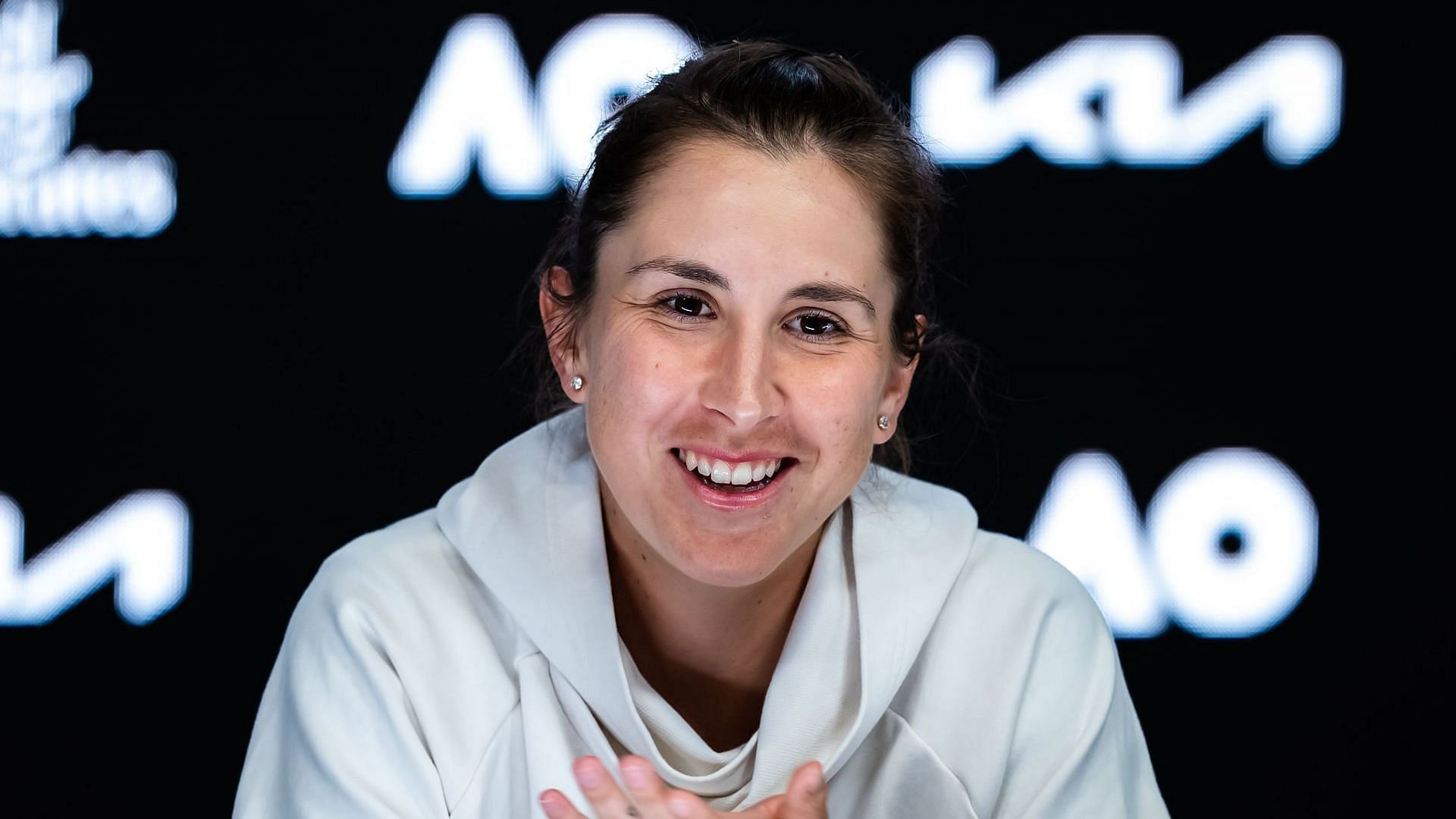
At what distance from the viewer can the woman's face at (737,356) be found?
1.46 meters

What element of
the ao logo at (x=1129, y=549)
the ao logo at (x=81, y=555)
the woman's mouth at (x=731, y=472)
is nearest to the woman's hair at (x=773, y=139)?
the woman's mouth at (x=731, y=472)

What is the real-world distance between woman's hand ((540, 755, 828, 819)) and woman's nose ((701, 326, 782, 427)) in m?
0.33

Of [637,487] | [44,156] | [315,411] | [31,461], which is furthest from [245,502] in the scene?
[637,487]

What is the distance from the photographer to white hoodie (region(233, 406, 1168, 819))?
158 cm

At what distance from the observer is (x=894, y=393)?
1654mm

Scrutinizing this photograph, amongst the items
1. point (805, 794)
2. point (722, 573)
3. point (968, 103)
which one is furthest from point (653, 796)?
point (968, 103)

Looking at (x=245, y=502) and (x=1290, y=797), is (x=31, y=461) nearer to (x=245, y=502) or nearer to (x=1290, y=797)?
(x=245, y=502)

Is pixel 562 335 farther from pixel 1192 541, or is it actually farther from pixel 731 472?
pixel 1192 541

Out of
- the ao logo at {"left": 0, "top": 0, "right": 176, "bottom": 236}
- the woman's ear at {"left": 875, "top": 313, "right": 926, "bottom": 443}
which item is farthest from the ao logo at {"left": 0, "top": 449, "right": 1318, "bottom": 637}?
the woman's ear at {"left": 875, "top": 313, "right": 926, "bottom": 443}

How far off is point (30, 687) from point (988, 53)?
1.90 m

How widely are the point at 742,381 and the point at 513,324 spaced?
1178 mm

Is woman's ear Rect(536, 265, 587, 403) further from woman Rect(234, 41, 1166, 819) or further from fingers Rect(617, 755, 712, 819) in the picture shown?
fingers Rect(617, 755, 712, 819)

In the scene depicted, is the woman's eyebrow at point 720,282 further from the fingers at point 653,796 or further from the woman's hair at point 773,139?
the fingers at point 653,796

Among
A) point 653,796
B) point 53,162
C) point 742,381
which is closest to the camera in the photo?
point 653,796
